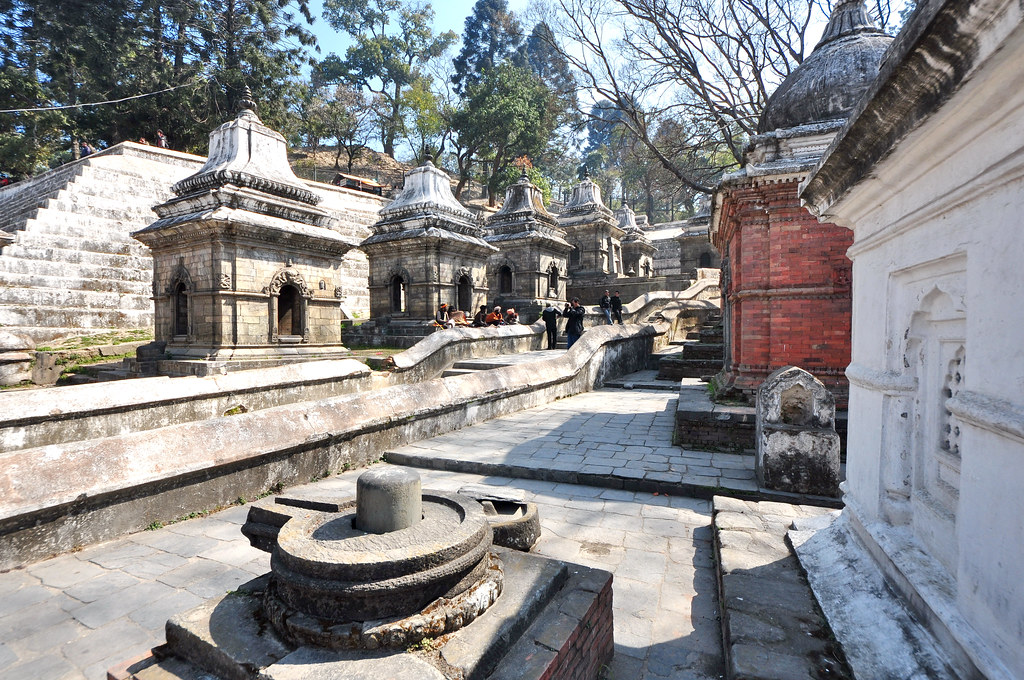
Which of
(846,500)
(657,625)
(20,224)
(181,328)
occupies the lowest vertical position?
(657,625)

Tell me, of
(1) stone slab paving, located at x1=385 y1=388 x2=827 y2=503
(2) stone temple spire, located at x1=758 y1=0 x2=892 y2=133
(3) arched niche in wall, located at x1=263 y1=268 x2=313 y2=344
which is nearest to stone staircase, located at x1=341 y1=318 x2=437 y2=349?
(3) arched niche in wall, located at x1=263 y1=268 x2=313 y2=344

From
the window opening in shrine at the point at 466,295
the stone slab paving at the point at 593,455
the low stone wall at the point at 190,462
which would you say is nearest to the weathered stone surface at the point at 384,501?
the low stone wall at the point at 190,462

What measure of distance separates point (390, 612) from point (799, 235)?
7.08m

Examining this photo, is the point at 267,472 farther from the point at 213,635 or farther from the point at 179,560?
the point at 213,635

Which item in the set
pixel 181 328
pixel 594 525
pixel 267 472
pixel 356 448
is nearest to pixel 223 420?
pixel 267 472

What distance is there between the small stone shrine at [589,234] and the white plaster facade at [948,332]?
2554cm

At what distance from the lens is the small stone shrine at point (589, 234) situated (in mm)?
28094

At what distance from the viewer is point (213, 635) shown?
1858 mm

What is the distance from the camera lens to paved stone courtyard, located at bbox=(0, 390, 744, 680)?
2437mm

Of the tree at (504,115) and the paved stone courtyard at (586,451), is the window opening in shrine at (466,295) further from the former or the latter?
the tree at (504,115)

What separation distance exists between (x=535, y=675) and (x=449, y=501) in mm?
984

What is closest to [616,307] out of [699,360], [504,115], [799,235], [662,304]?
[662,304]

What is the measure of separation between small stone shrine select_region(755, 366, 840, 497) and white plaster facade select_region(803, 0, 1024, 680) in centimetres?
183

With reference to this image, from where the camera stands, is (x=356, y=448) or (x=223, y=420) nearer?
(x=223, y=420)
